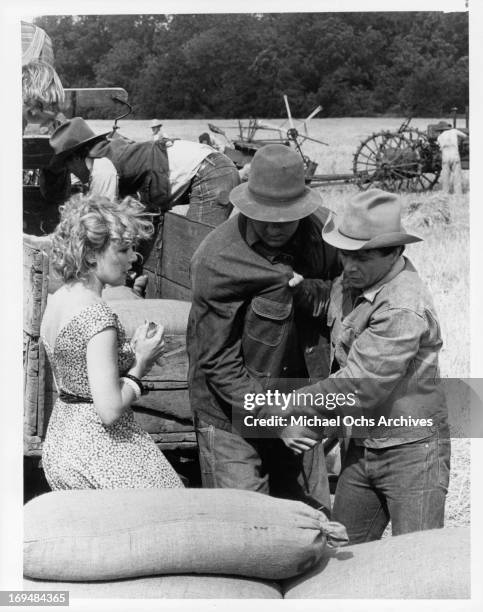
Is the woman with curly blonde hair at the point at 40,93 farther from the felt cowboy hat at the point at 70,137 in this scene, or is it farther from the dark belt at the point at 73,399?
the dark belt at the point at 73,399

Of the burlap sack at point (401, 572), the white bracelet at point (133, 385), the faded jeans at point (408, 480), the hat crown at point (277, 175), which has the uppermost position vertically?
the hat crown at point (277, 175)

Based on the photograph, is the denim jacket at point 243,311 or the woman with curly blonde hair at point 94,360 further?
the denim jacket at point 243,311

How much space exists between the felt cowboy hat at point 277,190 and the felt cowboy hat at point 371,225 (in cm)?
16

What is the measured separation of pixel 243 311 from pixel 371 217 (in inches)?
20.1

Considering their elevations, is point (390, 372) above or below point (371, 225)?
below

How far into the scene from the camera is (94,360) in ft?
8.36

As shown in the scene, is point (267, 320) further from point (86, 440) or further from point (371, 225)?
point (86, 440)

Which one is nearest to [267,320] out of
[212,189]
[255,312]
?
[255,312]

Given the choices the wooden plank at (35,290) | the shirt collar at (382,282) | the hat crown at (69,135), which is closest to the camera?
the shirt collar at (382,282)

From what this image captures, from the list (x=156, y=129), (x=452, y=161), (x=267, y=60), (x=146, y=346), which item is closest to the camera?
(x=146, y=346)

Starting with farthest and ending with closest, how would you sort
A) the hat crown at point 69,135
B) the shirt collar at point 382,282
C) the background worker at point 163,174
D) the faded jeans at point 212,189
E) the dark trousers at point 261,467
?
1. the faded jeans at point 212,189
2. the background worker at point 163,174
3. the hat crown at point 69,135
4. the dark trousers at point 261,467
5. the shirt collar at point 382,282

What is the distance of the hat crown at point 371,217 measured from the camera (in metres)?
2.70

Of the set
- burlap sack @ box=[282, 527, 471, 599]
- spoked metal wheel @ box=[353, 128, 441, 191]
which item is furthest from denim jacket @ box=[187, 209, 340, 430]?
spoked metal wheel @ box=[353, 128, 441, 191]

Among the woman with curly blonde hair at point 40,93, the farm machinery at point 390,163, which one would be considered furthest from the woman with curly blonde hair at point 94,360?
the farm machinery at point 390,163
